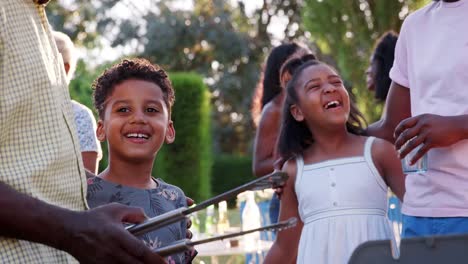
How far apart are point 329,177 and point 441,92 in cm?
119

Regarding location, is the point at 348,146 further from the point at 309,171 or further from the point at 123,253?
the point at 123,253

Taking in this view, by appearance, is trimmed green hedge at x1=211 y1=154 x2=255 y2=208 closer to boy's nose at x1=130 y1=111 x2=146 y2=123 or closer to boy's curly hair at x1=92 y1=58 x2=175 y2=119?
boy's curly hair at x1=92 y1=58 x2=175 y2=119

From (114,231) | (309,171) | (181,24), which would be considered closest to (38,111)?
(114,231)

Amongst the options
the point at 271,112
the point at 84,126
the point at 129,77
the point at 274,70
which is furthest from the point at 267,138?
the point at 129,77

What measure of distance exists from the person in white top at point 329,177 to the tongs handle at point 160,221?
233 cm

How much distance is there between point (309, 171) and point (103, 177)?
4.16 ft

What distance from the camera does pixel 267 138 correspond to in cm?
601

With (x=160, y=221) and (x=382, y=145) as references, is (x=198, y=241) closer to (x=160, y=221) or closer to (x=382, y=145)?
(x=160, y=221)

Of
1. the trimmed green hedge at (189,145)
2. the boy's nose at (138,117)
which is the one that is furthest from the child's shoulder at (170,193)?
the trimmed green hedge at (189,145)

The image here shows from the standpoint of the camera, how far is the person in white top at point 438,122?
2.90 meters

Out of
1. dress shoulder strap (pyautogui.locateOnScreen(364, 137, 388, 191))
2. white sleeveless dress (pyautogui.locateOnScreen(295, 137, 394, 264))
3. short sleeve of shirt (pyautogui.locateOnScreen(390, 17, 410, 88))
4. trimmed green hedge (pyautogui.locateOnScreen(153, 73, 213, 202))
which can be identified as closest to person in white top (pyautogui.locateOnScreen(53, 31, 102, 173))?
white sleeveless dress (pyautogui.locateOnScreen(295, 137, 394, 264))

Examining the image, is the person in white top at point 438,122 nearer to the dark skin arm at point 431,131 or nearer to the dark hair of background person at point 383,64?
the dark skin arm at point 431,131

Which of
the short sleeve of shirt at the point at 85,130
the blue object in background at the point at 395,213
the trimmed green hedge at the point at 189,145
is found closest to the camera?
the short sleeve of shirt at the point at 85,130

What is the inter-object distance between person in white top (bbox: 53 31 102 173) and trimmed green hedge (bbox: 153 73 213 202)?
34.2 ft
